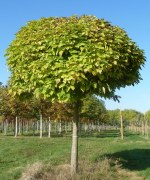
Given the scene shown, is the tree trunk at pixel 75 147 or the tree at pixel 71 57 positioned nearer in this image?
the tree at pixel 71 57

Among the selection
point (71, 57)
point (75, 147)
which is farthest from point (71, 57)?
point (75, 147)

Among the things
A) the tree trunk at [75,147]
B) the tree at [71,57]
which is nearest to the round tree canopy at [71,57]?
the tree at [71,57]

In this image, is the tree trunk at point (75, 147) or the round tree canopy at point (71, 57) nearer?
the round tree canopy at point (71, 57)

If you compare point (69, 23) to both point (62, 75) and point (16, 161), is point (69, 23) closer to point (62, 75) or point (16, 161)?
point (62, 75)

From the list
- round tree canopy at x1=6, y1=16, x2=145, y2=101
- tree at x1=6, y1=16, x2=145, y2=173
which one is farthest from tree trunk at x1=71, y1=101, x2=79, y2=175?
round tree canopy at x1=6, y1=16, x2=145, y2=101

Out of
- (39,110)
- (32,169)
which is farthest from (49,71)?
(39,110)

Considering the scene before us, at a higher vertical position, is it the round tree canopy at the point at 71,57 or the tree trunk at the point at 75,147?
the round tree canopy at the point at 71,57

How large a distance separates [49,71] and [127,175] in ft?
17.1

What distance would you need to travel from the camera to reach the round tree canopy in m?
11.2

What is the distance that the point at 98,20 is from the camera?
12.4m

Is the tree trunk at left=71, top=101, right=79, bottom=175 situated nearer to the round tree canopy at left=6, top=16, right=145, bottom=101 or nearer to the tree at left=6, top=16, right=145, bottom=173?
the tree at left=6, top=16, right=145, bottom=173

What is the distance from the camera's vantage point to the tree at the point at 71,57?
36.6 ft

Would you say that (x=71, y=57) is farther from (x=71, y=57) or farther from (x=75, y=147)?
(x=75, y=147)

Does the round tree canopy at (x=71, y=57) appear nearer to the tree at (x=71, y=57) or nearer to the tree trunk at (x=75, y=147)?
the tree at (x=71, y=57)
